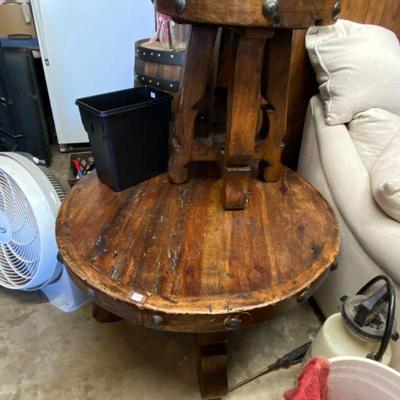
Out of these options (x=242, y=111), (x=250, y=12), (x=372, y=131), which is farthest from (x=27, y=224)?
(x=372, y=131)

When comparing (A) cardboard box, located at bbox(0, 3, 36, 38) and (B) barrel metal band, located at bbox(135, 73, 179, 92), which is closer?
(B) barrel metal band, located at bbox(135, 73, 179, 92)

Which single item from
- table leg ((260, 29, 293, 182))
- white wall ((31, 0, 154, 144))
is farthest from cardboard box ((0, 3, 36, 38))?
table leg ((260, 29, 293, 182))

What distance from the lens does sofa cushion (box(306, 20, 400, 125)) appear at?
1001mm

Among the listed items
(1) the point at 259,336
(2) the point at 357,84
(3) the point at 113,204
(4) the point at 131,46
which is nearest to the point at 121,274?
(3) the point at 113,204

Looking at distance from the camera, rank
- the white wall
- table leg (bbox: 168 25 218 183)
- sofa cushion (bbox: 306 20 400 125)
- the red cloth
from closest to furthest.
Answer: the red cloth → table leg (bbox: 168 25 218 183) → sofa cushion (bbox: 306 20 400 125) → the white wall

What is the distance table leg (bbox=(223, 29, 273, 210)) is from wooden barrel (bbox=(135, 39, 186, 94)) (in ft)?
0.93

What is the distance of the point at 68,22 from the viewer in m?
1.69

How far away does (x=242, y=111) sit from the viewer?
2.17 feet

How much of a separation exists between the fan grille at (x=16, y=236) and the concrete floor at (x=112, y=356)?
0.55ft

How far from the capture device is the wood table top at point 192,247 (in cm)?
58

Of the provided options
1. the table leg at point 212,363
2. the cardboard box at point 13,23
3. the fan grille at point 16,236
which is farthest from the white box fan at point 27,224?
the cardboard box at point 13,23

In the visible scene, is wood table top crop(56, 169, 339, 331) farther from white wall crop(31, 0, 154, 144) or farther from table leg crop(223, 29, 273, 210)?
white wall crop(31, 0, 154, 144)

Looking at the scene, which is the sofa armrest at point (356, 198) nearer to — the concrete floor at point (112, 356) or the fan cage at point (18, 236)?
the concrete floor at point (112, 356)

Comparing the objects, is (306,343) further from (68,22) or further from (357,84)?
(68,22)
